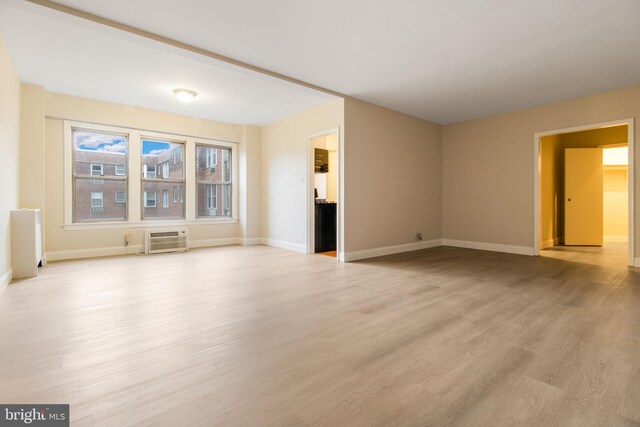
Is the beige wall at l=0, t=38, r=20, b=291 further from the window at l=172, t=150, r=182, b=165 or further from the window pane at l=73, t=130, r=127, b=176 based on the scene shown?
the window at l=172, t=150, r=182, b=165

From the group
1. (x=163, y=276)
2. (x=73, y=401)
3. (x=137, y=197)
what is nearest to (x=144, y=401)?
(x=73, y=401)

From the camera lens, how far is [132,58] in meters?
3.77

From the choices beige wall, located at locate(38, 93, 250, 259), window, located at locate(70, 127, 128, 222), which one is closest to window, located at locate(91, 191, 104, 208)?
window, located at locate(70, 127, 128, 222)

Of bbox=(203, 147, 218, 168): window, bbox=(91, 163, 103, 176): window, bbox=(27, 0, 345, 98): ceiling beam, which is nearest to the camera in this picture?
bbox=(27, 0, 345, 98): ceiling beam

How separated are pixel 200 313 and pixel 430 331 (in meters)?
1.93

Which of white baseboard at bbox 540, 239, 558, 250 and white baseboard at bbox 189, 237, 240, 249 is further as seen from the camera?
white baseboard at bbox 189, 237, 240, 249

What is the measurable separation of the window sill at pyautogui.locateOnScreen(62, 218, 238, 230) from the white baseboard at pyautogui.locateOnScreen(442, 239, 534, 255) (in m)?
5.01

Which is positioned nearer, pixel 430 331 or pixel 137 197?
pixel 430 331

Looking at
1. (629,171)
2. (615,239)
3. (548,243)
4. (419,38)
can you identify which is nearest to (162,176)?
(419,38)

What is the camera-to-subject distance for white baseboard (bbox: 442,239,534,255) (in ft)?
18.8

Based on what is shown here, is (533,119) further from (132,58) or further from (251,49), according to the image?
(132,58)

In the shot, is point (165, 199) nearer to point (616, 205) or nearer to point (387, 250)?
point (387, 250)

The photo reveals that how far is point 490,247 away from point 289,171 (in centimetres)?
437

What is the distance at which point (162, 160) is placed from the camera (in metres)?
→ 6.45
